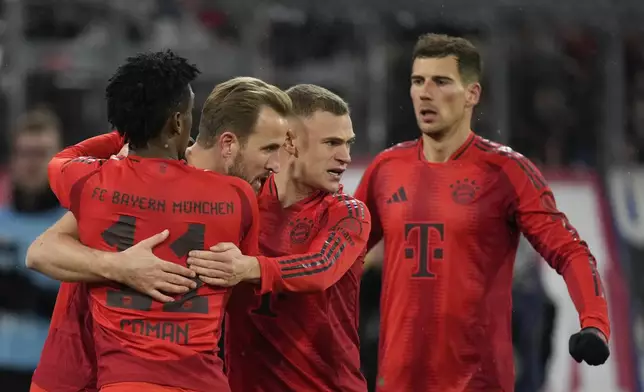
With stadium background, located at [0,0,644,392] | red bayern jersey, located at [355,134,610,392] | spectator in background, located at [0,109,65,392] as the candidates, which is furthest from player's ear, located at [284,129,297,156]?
stadium background, located at [0,0,644,392]

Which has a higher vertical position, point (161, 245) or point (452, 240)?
point (161, 245)

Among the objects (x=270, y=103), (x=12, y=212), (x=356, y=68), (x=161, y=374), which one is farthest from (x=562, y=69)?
(x=161, y=374)

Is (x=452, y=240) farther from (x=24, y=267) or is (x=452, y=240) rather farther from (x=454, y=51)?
(x=24, y=267)

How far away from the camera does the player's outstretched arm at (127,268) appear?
11.1 feet

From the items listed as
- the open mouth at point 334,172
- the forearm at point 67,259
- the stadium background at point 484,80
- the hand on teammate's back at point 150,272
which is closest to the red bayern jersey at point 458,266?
the open mouth at point 334,172

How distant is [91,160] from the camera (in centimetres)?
368

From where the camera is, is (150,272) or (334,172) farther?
(334,172)

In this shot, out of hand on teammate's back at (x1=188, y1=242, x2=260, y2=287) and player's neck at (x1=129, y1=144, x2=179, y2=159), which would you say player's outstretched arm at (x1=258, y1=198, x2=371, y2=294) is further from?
player's neck at (x1=129, y1=144, x2=179, y2=159)

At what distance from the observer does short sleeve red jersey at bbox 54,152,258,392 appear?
3.39 metres

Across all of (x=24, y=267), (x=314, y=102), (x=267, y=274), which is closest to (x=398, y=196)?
(x=314, y=102)

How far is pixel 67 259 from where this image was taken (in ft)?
11.5

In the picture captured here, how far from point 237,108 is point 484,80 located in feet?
18.1

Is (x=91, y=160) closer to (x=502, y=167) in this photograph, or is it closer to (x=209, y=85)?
(x=502, y=167)

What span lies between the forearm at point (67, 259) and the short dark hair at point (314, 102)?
1075mm
